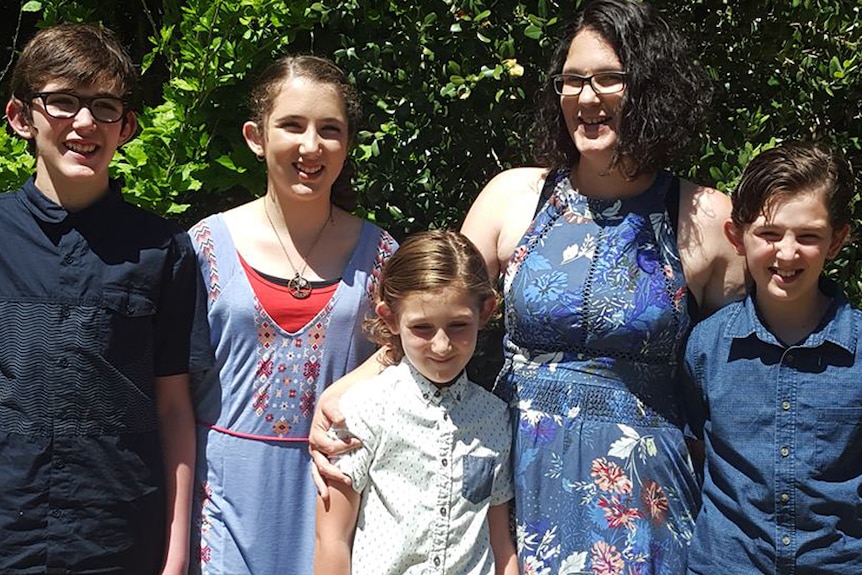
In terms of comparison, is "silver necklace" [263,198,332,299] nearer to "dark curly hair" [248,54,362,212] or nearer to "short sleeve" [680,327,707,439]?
"dark curly hair" [248,54,362,212]

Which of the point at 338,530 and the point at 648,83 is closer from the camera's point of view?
the point at 338,530

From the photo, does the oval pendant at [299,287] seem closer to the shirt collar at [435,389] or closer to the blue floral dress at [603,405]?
the shirt collar at [435,389]

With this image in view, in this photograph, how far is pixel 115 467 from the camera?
2.70m

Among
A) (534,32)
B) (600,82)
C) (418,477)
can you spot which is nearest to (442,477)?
(418,477)

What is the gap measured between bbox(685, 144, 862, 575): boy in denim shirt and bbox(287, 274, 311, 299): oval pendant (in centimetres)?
97

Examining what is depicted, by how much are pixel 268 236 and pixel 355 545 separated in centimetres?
83

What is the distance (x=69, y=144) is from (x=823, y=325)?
182 cm

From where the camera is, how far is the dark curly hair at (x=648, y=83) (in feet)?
9.34

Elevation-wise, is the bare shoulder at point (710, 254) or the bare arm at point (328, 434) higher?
the bare shoulder at point (710, 254)

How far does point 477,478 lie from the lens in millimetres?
2715

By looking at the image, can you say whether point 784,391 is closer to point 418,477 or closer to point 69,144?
point 418,477

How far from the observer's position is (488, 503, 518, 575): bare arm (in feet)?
9.07

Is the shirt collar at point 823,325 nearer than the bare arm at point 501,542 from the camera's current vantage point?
Yes

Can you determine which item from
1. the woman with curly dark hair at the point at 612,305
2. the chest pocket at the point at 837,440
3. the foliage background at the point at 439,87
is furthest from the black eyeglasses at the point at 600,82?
the chest pocket at the point at 837,440
